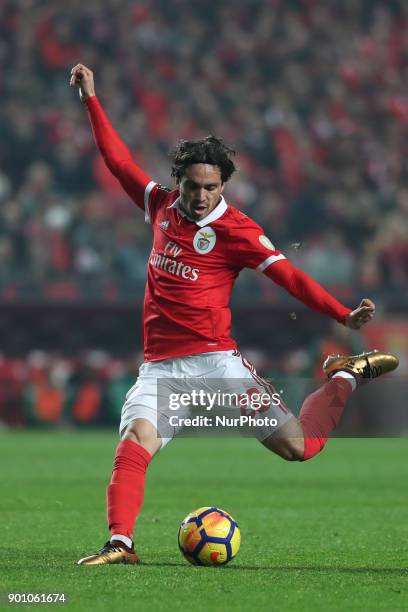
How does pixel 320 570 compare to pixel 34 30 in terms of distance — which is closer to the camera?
pixel 320 570

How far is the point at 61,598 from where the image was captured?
183 inches

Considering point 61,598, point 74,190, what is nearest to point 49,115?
point 74,190

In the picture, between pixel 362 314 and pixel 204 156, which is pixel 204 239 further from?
pixel 362 314

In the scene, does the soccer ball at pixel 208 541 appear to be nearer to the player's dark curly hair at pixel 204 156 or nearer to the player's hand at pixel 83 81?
the player's dark curly hair at pixel 204 156

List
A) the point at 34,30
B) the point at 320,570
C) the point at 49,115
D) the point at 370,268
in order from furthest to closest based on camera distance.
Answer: the point at 34,30
the point at 49,115
the point at 370,268
the point at 320,570

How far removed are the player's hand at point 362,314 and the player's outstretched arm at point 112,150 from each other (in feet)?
4.04

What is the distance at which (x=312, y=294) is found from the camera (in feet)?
19.2

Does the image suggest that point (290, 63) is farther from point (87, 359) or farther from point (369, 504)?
point (369, 504)

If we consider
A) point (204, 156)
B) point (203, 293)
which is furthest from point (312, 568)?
point (204, 156)

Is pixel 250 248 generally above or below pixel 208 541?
above

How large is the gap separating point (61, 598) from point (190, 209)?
205cm

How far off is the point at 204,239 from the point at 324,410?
1.06 metres

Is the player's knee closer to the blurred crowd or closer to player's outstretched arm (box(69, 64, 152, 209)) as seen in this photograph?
player's outstretched arm (box(69, 64, 152, 209))

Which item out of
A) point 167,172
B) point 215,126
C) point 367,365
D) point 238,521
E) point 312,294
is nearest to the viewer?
point 312,294
